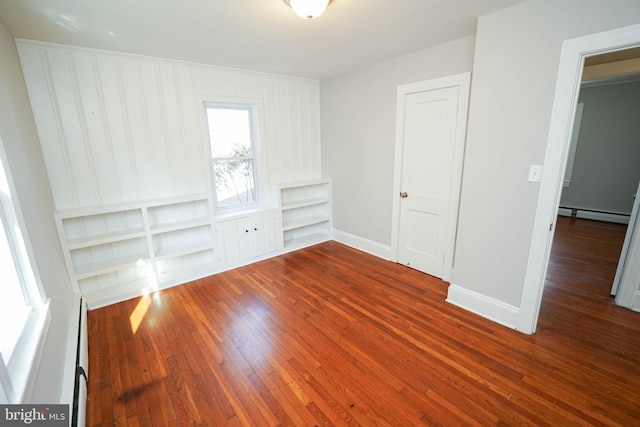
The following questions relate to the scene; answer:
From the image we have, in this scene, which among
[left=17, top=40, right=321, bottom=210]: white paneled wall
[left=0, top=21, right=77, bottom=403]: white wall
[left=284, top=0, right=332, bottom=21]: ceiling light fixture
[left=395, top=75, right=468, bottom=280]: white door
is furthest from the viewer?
[left=395, top=75, right=468, bottom=280]: white door

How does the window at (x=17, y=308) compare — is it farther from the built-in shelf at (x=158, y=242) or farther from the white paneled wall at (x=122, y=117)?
the white paneled wall at (x=122, y=117)

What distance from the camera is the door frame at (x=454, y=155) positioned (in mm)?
2740

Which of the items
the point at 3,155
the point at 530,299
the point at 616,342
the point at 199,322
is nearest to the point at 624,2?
the point at 530,299

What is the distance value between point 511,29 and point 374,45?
1218 millimetres

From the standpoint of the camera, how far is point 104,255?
3000mm

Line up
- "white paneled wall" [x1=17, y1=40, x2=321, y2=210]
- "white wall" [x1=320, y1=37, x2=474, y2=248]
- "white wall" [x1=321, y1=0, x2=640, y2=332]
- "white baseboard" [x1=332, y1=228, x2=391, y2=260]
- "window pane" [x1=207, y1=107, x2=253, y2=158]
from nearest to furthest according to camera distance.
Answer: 1. "white wall" [x1=321, y1=0, x2=640, y2=332]
2. "white paneled wall" [x1=17, y1=40, x2=321, y2=210]
3. "white wall" [x1=320, y1=37, x2=474, y2=248]
4. "window pane" [x1=207, y1=107, x2=253, y2=158]
5. "white baseboard" [x1=332, y1=228, x2=391, y2=260]

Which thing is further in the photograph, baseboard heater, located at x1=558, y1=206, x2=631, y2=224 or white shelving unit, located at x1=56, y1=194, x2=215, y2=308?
baseboard heater, located at x1=558, y1=206, x2=631, y2=224

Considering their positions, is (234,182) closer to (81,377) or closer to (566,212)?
(81,377)

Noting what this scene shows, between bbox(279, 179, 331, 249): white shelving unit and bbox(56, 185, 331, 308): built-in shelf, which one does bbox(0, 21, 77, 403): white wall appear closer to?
bbox(56, 185, 331, 308): built-in shelf

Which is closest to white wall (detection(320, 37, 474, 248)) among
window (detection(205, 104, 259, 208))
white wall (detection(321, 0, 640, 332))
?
white wall (detection(321, 0, 640, 332))

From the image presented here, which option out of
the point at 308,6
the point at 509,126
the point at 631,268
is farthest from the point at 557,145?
the point at 308,6

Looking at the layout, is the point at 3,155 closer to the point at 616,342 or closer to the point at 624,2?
the point at 624,2

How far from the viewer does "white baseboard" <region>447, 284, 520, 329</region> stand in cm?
236

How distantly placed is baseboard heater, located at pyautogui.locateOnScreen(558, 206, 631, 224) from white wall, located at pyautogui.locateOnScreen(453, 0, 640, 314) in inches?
197
